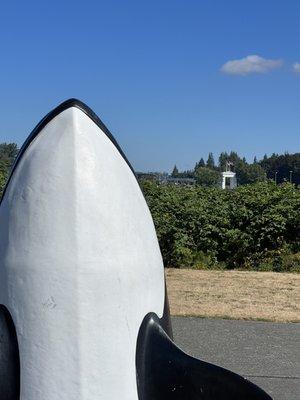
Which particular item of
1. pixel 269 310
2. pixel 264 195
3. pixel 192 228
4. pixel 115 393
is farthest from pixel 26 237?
pixel 264 195

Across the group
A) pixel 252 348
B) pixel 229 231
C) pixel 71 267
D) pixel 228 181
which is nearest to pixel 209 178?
pixel 228 181

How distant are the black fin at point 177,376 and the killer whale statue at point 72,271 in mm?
12

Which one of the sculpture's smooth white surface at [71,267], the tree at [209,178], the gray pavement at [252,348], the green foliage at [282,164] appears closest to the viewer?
the sculpture's smooth white surface at [71,267]

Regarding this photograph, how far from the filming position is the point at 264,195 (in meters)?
12.7

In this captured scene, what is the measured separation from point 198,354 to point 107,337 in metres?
3.69

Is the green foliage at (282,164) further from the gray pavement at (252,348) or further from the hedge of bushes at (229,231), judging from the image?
the gray pavement at (252,348)

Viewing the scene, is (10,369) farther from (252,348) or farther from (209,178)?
(209,178)

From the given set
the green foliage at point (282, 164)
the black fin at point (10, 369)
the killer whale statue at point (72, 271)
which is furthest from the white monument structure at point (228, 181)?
the green foliage at point (282, 164)

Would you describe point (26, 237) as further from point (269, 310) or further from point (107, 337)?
point (269, 310)

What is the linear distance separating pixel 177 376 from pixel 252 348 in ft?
12.2

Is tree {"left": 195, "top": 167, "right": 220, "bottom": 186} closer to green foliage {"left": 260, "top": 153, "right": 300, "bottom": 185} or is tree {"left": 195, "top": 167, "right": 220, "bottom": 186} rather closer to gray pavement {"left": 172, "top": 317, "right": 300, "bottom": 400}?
gray pavement {"left": 172, "top": 317, "right": 300, "bottom": 400}

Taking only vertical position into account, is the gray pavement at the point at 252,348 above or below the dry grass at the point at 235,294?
below

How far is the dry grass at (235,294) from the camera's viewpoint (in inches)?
289

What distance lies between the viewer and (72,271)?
2.18m
